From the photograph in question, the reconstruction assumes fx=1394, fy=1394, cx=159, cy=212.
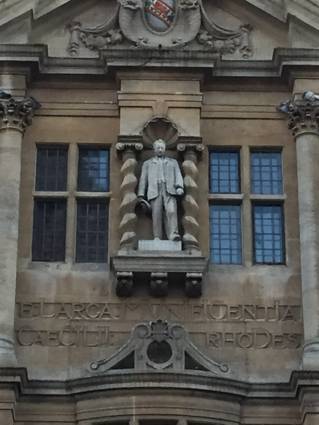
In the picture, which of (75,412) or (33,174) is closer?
(75,412)

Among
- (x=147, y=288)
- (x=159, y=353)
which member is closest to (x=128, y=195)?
(x=147, y=288)

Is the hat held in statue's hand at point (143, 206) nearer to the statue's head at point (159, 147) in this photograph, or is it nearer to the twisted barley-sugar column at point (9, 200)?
the statue's head at point (159, 147)

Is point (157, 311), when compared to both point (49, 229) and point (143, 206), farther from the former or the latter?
point (49, 229)

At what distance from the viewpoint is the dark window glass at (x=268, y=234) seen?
2497 cm

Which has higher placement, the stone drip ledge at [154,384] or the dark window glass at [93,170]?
the dark window glass at [93,170]

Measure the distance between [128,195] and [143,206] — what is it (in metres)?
0.33

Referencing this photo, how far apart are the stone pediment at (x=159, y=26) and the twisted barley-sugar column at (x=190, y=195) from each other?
2.06 meters

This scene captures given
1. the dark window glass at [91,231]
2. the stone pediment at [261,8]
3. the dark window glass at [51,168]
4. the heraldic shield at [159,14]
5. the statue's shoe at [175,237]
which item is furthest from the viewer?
the heraldic shield at [159,14]

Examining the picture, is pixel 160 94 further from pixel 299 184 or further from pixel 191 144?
pixel 299 184

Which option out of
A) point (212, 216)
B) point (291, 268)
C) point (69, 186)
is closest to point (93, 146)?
point (69, 186)

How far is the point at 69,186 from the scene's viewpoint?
25.3 metres

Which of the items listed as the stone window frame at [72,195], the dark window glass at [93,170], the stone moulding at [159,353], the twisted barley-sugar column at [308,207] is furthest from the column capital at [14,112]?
the twisted barley-sugar column at [308,207]

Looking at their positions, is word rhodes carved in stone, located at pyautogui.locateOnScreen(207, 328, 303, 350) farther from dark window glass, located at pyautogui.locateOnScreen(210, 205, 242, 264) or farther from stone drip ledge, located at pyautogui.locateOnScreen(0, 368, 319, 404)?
dark window glass, located at pyautogui.locateOnScreen(210, 205, 242, 264)

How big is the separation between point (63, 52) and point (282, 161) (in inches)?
183
